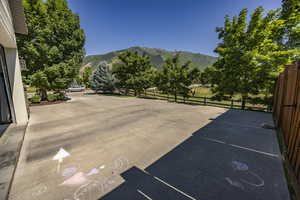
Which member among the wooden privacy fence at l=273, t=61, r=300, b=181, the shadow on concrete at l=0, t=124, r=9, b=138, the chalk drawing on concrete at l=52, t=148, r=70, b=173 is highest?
the wooden privacy fence at l=273, t=61, r=300, b=181

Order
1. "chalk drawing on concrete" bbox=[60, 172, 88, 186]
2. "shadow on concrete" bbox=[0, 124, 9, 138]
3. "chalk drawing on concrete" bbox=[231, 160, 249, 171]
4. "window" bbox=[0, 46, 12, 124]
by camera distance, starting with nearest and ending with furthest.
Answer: "chalk drawing on concrete" bbox=[60, 172, 88, 186], "chalk drawing on concrete" bbox=[231, 160, 249, 171], "shadow on concrete" bbox=[0, 124, 9, 138], "window" bbox=[0, 46, 12, 124]

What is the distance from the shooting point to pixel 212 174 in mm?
2586

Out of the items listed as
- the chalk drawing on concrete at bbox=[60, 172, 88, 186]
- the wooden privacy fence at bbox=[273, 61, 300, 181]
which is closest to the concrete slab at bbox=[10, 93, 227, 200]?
the chalk drawing on concrete at bbox=[60, 172, 88, 186]

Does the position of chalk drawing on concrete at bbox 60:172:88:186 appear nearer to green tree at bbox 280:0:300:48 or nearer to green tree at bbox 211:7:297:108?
green tree at bbox 211:7:297:108

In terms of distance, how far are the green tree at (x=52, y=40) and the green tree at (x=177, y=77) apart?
358 inches

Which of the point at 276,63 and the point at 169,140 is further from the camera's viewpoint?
the point at 276,63

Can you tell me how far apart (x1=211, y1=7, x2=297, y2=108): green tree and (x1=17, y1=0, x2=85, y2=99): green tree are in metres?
13.0

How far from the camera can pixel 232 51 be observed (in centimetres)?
809

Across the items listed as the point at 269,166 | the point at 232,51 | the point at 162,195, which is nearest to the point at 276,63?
the point at 232,51

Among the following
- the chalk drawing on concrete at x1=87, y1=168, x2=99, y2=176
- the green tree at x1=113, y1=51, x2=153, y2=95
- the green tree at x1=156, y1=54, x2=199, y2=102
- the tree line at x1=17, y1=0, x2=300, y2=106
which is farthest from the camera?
the green tree at x1=113, y1=51, x2=153, y2=95

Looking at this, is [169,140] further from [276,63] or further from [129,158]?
[276,63]

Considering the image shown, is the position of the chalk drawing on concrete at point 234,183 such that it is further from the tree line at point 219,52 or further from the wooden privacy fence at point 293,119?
the tree line at point 219,52

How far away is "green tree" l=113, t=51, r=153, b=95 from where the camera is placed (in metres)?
17.6

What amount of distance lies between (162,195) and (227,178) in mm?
1385
